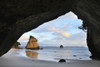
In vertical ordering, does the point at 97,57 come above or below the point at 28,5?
below

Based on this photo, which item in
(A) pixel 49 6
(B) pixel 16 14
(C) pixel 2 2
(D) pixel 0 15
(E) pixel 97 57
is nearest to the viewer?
(C) pixel 2 2

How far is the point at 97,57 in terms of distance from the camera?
15258 millimetres

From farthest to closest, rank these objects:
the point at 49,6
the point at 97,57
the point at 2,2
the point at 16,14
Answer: the point at 97,57
the point at 49,6
the point at 16,14
the point at 2,2

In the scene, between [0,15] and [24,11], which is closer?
[0,15]

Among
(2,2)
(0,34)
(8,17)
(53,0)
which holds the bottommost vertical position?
(0,34)

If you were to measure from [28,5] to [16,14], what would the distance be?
0.83m

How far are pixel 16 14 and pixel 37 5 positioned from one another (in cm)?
123

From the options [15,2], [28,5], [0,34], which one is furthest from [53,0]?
[0,34]

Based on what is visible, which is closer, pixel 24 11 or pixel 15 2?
pixel 15 2

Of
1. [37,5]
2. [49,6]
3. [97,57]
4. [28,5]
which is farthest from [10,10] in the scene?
[97,57]

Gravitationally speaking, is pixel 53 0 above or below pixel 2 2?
above

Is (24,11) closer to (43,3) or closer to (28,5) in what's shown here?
(28,5)

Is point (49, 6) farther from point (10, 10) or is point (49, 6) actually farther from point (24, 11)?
point (10, 10)

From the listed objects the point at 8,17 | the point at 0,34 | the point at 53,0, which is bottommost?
the point at 0,34
